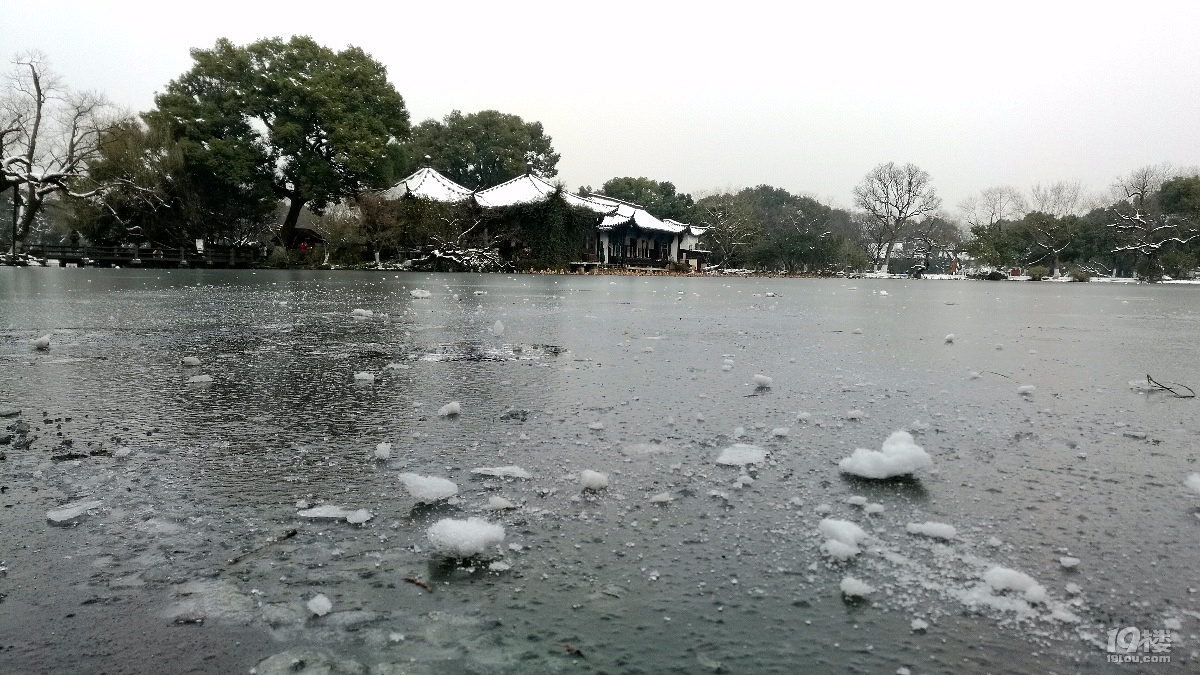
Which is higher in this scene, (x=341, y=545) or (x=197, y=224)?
(x=197, y=224)

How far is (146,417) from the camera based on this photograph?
116 inches

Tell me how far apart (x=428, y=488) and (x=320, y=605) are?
0.61m

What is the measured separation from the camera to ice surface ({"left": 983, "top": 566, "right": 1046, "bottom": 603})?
1479 millimetres

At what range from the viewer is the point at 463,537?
5.45 ft

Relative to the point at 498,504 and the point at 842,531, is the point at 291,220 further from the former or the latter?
the point at 842,531

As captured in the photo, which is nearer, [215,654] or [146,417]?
[215,654]

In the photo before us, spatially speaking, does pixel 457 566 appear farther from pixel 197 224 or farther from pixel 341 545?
pixel 197 224

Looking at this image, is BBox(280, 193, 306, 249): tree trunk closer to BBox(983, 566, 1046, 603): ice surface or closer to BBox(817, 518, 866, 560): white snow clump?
BBox(817, 518, 866, 560): white snow clump

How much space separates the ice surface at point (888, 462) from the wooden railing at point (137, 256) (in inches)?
1234

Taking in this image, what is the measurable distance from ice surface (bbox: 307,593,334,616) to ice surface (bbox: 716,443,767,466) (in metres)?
1.34

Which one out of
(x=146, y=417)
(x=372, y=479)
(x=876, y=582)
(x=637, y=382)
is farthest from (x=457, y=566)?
(x=637, y=382)

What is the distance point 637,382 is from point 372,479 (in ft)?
6.54

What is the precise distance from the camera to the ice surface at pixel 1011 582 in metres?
1.48

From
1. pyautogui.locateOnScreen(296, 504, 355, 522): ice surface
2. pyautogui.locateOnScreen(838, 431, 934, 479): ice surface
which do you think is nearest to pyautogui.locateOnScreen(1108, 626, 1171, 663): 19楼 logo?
pyautogui.locateOnScreen(838, 431, 934, 479): ice surface
